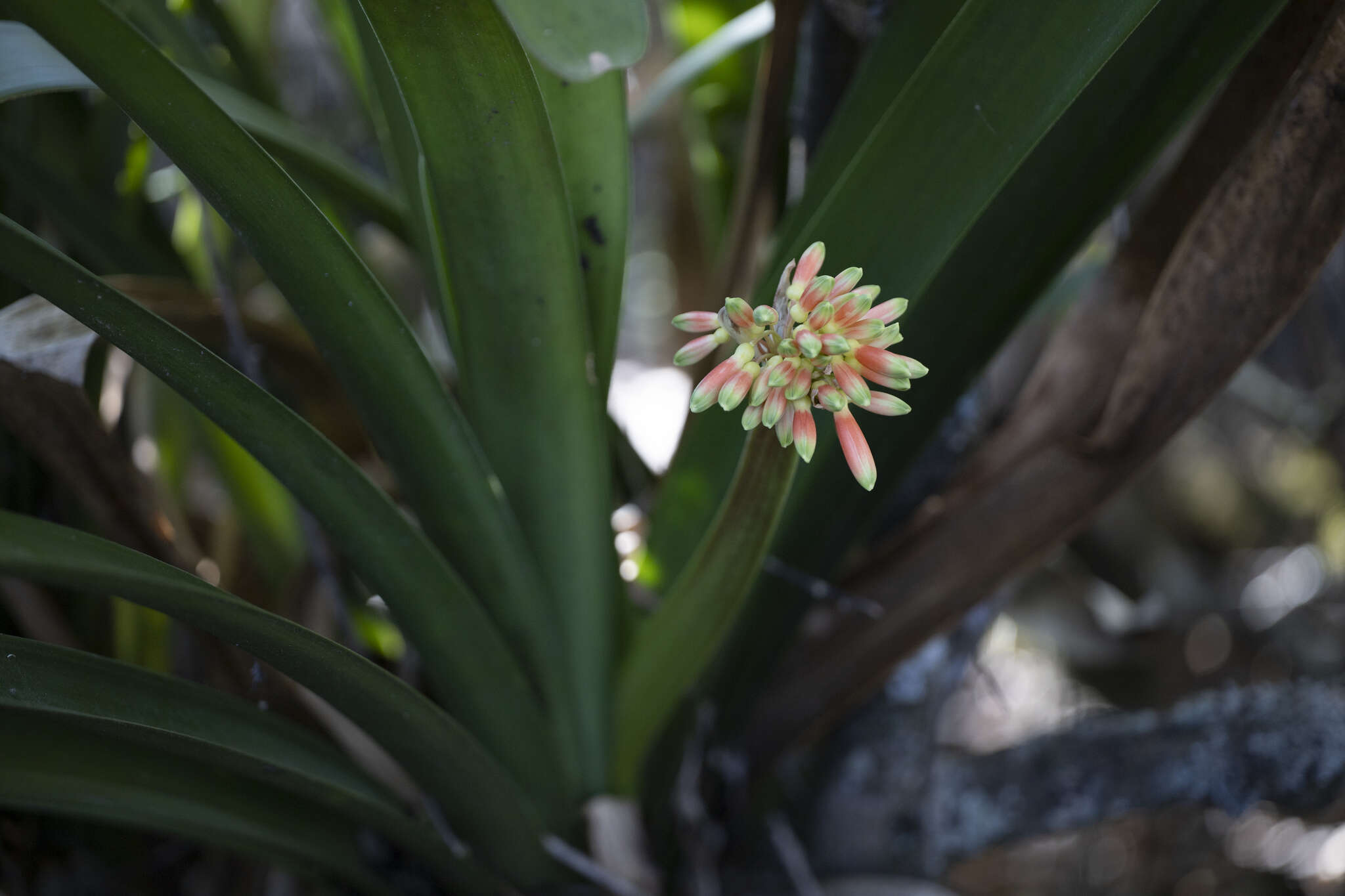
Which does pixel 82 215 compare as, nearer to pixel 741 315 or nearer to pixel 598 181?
pixel 598 181

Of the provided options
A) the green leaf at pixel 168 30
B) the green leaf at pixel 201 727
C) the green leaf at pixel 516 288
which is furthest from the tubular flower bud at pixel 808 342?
the green leaf at pixel 168 30

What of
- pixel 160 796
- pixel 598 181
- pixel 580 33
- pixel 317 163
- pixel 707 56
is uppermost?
pixel 707 56

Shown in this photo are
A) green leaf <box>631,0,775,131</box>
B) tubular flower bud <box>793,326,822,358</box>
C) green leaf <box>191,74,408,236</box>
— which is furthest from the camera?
green leaf <box>631,0,775,131</box>

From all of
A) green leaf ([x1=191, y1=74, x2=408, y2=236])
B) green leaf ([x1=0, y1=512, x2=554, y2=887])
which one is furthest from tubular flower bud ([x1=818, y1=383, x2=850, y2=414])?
green leaf ([x1=191, y1=74, x2=408, y2=236])

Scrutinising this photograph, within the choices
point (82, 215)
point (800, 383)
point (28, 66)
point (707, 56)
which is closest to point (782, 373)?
point (800, 383)

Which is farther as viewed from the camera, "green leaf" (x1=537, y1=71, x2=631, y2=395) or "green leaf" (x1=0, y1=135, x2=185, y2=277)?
"green leaf" (x1=0, y1=135, x2=185, y2=277)

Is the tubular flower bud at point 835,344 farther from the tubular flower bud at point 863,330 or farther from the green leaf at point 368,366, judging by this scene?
the green leaf at point 368,366

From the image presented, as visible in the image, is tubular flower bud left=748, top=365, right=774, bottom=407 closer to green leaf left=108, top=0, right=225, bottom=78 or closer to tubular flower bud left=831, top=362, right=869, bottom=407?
tubular flower bud left=831, top=362, right=869, bottom=407

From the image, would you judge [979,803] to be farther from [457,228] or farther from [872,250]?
[457,228]
